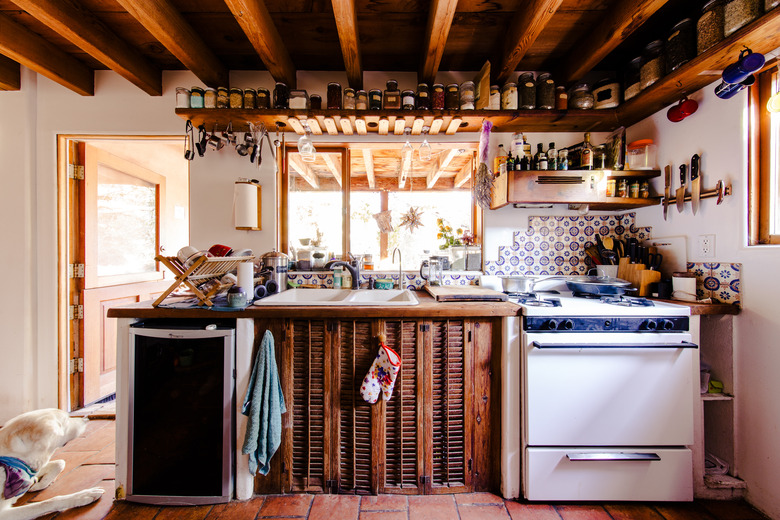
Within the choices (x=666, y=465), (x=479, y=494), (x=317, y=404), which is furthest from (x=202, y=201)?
(x=666, y=465)

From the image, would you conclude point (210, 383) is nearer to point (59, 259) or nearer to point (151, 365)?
point (151, 365)

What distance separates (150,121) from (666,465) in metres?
3.85

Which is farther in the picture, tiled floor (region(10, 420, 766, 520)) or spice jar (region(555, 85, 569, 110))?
spice jar (region(555, 85, 569, 110))

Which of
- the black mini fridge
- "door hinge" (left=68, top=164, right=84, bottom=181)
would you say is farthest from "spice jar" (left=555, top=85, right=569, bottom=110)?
"door hinge" (left=68, top=164, right=84, bottom=181)

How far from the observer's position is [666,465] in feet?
5.18

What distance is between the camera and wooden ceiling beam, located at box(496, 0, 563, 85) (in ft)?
5.09

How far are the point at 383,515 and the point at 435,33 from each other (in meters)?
2.46

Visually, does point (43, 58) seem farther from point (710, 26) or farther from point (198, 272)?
point (710, 26)

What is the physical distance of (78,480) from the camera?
1.80 m

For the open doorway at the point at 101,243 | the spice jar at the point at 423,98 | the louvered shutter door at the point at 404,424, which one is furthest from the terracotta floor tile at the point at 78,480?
the spice jar at the point at 423,98

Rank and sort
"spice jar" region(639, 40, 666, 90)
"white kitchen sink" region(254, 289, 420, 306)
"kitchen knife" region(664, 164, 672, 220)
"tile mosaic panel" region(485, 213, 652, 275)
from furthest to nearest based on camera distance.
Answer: "tile mosaic panel" region(485, 213, 652, 275), "white kitchen sink" region(254, 289, 420, 306), "kitchen knife" region(664, 164, 672, 220), "spice jar" region(639, 40, 666, 90)

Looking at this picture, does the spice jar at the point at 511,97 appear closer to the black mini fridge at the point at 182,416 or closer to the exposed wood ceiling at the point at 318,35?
the exposed wood ceiling at the point at 318,35

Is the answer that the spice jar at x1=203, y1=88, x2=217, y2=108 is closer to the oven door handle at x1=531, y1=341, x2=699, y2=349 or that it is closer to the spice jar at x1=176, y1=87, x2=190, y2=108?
the spice jar at x1=176, y1=87, x2=190, y2=108

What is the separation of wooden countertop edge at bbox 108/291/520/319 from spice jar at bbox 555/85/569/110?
1.40 metres
